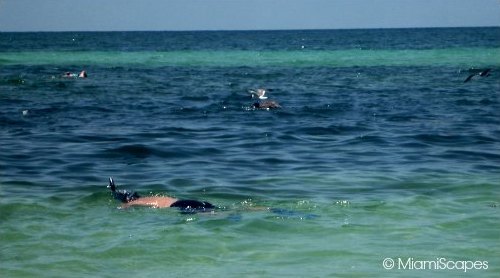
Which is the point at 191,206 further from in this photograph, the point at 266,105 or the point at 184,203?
the point at 266,105

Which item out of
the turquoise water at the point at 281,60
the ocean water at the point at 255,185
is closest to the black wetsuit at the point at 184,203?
the ocean water at the point at 255,185

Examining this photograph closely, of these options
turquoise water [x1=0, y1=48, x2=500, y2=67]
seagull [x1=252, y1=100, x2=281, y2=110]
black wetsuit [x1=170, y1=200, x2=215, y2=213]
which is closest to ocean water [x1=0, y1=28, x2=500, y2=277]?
black wetsuit [x1=170, y1=200, x2=215, y2=213]

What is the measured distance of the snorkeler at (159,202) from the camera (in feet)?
28.6

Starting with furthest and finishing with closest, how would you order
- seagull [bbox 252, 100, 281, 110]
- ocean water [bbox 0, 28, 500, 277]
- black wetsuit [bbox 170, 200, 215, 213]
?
seagull [bbox 252, 100, 281, 110] < black wetsuit [bbox 170, 200, 215, 213] < ocean water [bbox 0, 28, 500, 277]

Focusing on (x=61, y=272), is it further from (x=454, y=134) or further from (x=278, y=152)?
(x=454, y=134)

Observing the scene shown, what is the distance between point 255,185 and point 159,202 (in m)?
1.61

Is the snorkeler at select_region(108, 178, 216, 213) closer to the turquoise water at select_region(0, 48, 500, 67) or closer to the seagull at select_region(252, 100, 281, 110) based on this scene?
the seagull at select_region(252, 100, 281, 110)

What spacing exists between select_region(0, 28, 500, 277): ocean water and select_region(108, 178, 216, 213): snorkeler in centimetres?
15

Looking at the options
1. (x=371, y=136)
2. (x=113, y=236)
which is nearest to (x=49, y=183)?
(x=113, y=236)

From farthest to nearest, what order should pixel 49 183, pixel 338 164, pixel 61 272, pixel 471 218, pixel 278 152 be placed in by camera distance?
pixel 278 152 < pixel 338 164 < pixel 49 183 < pixel 471 218 < pixel 61 272

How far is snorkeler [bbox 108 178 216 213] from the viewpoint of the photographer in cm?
870

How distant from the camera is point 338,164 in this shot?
1155cm

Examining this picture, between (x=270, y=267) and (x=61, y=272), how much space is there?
1.72m

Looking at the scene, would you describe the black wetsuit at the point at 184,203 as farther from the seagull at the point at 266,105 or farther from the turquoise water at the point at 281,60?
the turquoise water at the point at 281,60
